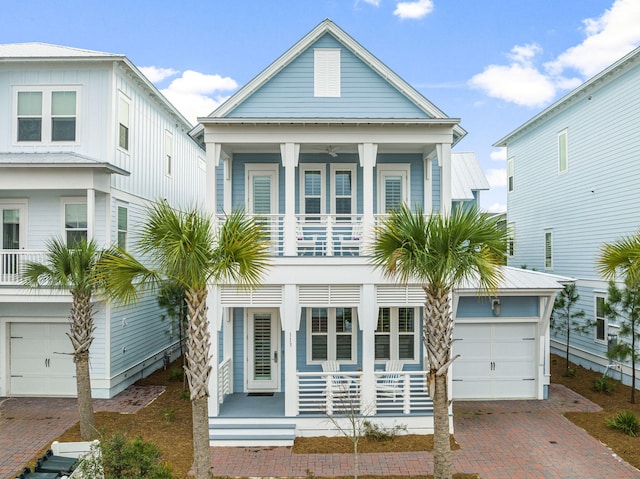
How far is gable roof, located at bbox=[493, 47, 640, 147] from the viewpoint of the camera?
15.5 meters

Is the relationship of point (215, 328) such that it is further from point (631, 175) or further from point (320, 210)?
point (631, 175)

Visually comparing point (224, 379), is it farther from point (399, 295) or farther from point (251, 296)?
point (399, 295)

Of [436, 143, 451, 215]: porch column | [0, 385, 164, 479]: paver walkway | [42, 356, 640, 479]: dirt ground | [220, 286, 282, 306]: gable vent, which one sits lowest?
[0, 385, 164, 479]: paver walkway

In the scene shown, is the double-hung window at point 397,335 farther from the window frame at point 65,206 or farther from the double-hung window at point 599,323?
the window frame at point 65,206

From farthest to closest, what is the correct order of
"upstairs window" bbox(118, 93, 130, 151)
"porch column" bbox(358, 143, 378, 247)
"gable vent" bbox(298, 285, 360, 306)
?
1. "upstairs window" bbox(118, 93, 130, 151)
2. "gable vent" bbox(298, 285, 360, 306)
3. "porch column" bbox(358, 143, 378, 247)

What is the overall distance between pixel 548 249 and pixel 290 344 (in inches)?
602

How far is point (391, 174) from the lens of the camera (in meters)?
14.3

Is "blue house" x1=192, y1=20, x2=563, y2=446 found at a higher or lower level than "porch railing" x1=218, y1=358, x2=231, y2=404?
higher

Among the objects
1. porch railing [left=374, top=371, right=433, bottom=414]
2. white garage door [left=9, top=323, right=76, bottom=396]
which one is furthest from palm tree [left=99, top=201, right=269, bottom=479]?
white garage door [left=9, top=323, right=76, bottom=396]

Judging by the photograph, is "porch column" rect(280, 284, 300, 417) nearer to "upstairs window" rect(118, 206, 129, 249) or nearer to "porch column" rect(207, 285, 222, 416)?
"porch column" rect(207, 285, 222, 416)

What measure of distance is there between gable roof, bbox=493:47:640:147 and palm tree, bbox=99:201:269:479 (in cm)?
1437

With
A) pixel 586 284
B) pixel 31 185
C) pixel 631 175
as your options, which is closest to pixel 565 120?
pixel 631 175

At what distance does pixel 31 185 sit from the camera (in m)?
14.0

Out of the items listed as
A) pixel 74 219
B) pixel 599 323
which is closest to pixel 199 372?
pixel 74 219
